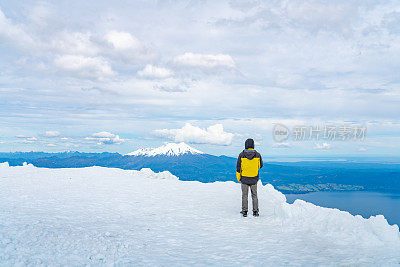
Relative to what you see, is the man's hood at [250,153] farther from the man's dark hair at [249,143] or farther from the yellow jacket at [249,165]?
the man's dark hair at [249,143]

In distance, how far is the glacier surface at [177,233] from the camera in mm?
6594

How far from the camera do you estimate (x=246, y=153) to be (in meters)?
11.3

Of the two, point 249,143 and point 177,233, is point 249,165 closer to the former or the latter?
point 249,143

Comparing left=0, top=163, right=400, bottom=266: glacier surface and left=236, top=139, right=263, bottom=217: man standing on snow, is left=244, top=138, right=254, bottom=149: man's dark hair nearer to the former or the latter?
left=236, top=139, right=263, bottom=217: man standing on snow

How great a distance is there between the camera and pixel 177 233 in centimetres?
888

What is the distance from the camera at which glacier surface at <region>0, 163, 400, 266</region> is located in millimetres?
6594

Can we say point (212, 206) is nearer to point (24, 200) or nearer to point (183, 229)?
point (183, 229)

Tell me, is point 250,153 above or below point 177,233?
above

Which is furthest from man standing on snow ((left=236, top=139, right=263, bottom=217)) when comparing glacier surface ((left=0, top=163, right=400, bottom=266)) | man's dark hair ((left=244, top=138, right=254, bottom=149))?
glacier surface ((left=0, top=163, right=400, bottom=266))

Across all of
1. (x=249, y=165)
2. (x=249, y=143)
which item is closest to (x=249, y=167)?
(x=249, y=165)

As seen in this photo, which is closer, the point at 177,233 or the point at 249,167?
the point at 177,233

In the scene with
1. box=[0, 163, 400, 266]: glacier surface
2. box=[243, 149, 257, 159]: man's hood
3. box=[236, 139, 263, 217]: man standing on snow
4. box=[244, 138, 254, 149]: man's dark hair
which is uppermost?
box=[244, 138, 254, 149]: man's dark hair

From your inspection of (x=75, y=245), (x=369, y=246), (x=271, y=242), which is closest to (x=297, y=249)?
(x=271, y=242)

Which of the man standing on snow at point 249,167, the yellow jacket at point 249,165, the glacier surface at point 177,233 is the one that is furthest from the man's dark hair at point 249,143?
the glacier surface at point 177,233
